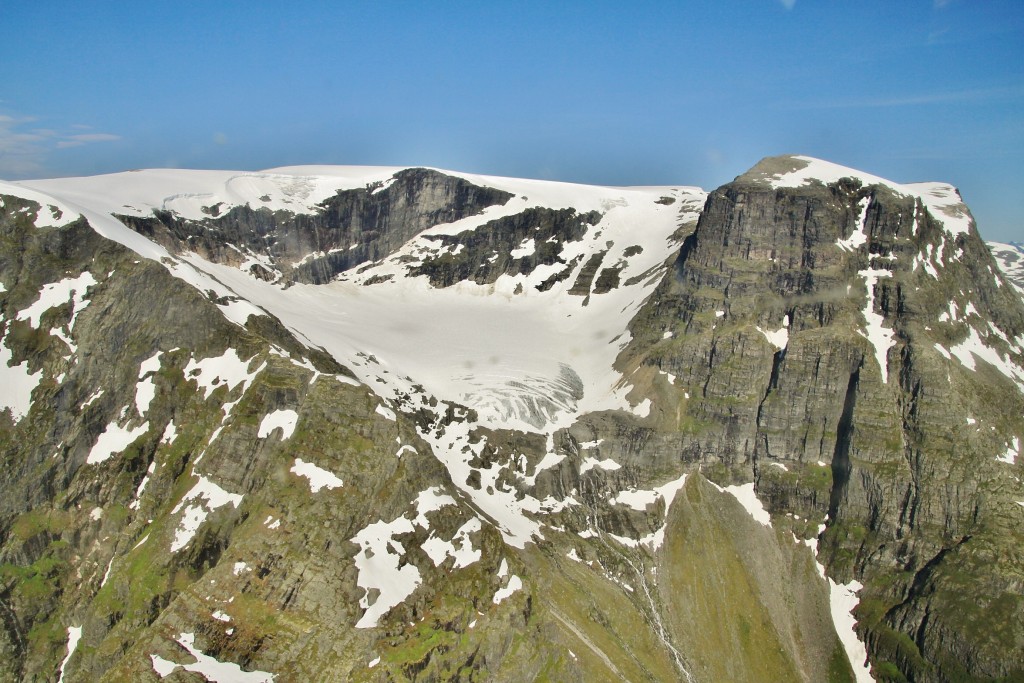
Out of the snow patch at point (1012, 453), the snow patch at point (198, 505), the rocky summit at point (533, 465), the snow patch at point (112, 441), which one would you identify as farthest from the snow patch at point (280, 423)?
the snow patch at point (1012, 453)

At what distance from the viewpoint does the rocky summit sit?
89.2 metres

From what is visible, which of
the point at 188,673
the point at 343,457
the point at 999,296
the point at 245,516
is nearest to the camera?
the point at 188,673

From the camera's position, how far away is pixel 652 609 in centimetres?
11544

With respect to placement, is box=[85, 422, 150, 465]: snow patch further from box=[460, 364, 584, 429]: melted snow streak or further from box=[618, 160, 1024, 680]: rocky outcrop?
box=[618, 160, 1024, 680]: rocky outcrop

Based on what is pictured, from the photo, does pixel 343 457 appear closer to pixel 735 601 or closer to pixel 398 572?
pixel 398 572

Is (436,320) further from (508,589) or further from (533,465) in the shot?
(508,589)

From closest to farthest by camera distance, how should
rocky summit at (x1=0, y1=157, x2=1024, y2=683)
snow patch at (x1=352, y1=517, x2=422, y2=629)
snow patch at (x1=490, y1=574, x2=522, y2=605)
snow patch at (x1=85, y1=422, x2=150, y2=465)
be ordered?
snow patch at (x1=352, y1=517, x2=422, y2=629)
rocky summit at (x1=0, y1=157, x2=1024, y2=683)
snow patch at (x1=490, y1=574, x2=522, y2=605)
snow patch at (x1=85, y1=422, x2=150, y2=465)

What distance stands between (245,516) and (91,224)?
63308mm

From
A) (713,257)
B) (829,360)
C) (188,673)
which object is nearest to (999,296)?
(829,360)

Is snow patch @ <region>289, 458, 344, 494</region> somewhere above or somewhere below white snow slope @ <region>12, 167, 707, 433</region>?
below

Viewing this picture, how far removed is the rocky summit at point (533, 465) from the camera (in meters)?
89.2

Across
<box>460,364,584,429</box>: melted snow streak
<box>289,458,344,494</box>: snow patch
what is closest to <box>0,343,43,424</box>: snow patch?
<box>289,458,344,494</box>: snow patch

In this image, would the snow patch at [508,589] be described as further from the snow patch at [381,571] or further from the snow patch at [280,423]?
the snow patch at [280,423]

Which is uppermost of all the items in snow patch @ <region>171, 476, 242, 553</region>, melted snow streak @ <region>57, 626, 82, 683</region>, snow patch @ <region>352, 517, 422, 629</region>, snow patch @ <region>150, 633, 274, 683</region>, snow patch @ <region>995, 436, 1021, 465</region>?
snow patch @ <region>995, 436, 1021, 465</region>
